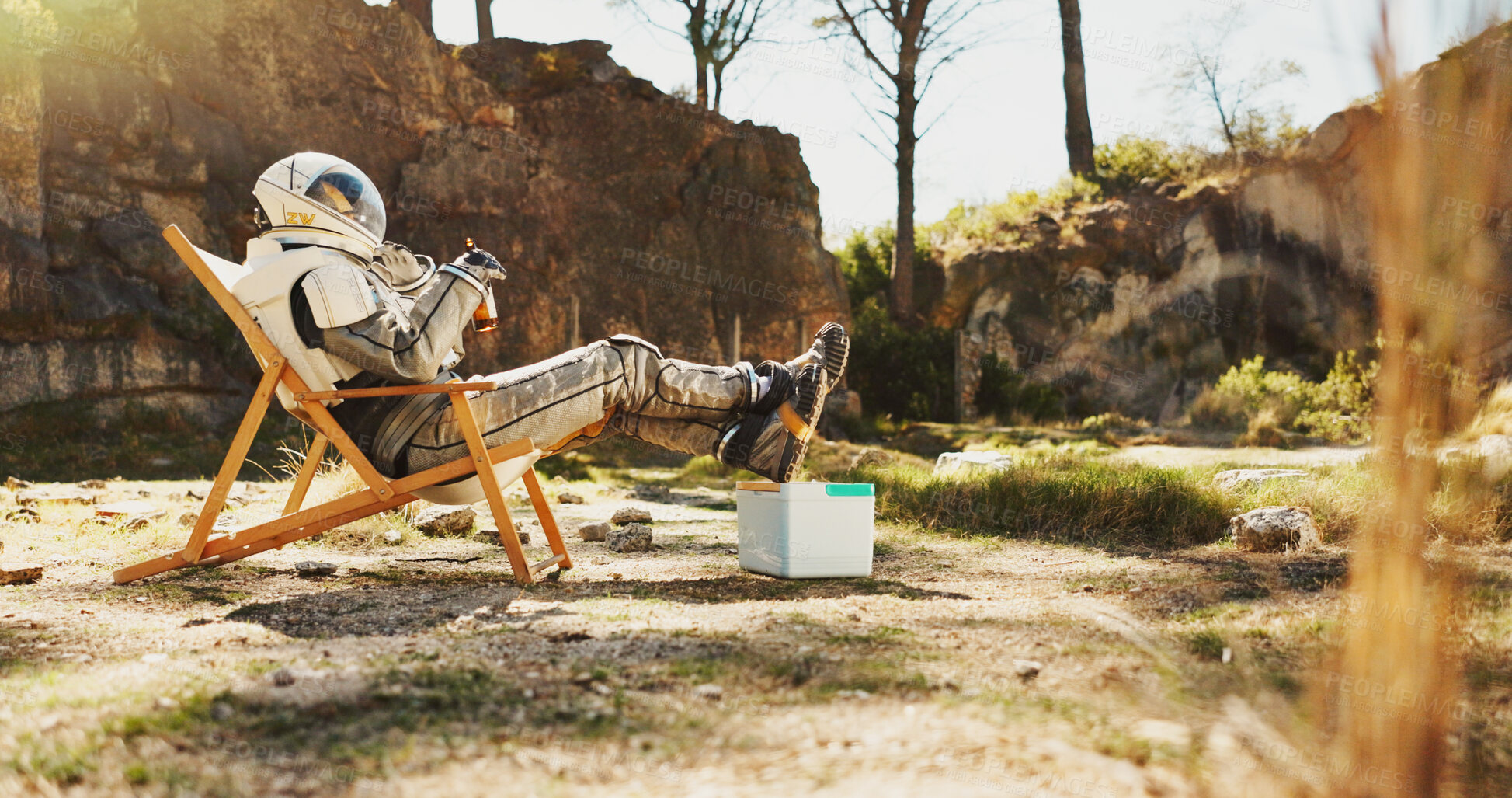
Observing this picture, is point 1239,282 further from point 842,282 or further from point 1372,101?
point 1372,101

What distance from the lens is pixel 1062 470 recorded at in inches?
202

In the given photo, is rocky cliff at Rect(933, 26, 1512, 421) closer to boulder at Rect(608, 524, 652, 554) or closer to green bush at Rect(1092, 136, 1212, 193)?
green bush at Rect(1092, 136, 1212, 193)

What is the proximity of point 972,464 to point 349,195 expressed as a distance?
389 cm

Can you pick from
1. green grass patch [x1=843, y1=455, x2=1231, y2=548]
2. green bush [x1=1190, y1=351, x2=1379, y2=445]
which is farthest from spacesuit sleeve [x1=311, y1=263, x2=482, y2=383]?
green bush [x1=1190, y1=351, x2=1379, y2=445]

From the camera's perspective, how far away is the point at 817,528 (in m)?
3.36

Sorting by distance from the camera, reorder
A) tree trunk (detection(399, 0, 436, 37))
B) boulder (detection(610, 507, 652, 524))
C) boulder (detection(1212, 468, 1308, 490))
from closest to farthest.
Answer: boulder (detection(1212, 468, 1308, 490))
boulder (detection(610, 507, 652, 524))
tree trunk (detection(399, 0, 436, 37))

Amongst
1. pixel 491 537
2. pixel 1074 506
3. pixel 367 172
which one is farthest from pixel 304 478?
pixel 367 172

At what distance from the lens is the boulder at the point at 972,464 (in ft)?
17.5

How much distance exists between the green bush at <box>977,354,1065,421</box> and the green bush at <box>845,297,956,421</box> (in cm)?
51

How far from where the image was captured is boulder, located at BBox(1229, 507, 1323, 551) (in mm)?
3561

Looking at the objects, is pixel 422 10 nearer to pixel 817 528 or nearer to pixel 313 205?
pixel 313 205

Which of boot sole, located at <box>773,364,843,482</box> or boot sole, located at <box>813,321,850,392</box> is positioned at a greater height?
boot sole, located at <box>813,321,850,392</box>

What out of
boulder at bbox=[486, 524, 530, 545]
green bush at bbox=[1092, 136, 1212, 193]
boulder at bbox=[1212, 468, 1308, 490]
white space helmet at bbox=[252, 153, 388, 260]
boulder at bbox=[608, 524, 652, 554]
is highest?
green bush at bbox=[1092, 136, 1212, 193]

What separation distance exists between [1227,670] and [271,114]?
12.0m
